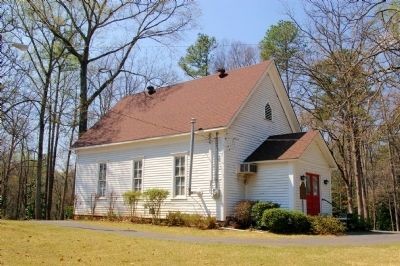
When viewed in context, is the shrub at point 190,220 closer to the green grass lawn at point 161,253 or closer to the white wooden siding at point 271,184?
the white wooden siding at point 271,184

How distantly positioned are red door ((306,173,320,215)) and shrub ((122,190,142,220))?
26.2 feet

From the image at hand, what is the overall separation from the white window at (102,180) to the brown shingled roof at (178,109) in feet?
4.46

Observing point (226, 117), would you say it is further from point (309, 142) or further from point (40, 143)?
point (40, 143)

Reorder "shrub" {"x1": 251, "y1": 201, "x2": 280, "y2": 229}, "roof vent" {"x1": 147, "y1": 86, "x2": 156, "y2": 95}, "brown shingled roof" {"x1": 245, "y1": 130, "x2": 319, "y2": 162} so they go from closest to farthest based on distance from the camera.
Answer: "shrub" {"x1": 251, "y1": 201, "x2": 280, "y2": 229} < "brown shingled roof" {"x1": 245, "y1": 130, "x2": 319, "y2": 162} < "roof vent" {"x1": 147, "y1": 86, "x2": 156, "y2": 95}

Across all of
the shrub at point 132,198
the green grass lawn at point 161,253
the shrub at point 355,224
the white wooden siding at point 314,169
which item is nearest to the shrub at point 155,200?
the shrub at point 132,198

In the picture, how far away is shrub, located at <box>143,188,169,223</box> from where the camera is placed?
71.7ft

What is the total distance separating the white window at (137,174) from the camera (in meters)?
24.0

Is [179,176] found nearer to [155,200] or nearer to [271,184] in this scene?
[155,200]

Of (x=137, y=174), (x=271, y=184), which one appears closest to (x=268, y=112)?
(x=271, y=184)

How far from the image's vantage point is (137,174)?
79.4 ft

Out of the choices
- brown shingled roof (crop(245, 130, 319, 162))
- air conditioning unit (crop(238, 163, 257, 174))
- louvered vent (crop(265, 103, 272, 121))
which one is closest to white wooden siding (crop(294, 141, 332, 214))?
brown shingled roof (crop(245, 130, 319, 162))

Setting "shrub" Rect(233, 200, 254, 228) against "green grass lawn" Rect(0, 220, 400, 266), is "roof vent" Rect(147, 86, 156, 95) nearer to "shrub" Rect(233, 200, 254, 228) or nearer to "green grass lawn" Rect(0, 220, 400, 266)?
"shrub" Rect(233, 200, 254, 228)

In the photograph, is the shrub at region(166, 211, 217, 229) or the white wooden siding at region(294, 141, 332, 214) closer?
the shrub at region(166, 211, 217, 229)

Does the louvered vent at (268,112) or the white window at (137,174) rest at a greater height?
the louvered vent at (268,112)
